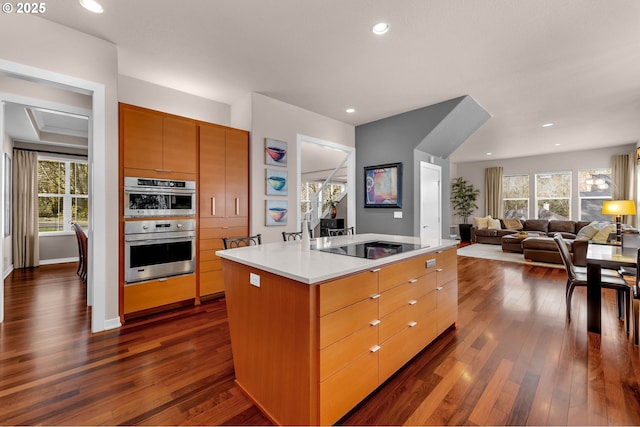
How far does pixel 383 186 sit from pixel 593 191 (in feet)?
24.2

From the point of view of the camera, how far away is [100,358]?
223cm

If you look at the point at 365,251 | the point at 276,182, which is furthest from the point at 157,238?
the point at 365,251

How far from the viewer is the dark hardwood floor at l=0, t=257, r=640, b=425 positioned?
5.28ft

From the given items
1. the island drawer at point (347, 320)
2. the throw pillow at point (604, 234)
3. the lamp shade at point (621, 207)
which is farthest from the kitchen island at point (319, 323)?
the throw pillow at point (604, 234)

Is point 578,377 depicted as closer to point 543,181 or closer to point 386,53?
point 386,53

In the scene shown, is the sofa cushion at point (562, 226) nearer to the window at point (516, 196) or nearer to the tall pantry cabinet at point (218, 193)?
the window at point (516, 196)

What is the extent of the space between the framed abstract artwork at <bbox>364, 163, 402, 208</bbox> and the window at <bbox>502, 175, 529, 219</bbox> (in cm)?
692

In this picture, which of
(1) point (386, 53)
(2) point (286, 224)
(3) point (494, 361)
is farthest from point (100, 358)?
(1) point (386, 53)

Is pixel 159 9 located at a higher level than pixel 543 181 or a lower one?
higher

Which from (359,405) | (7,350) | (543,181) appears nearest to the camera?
(359,405)

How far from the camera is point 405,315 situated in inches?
79.0

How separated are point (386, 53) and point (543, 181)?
8.88 meters

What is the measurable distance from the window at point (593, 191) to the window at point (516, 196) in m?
1.35

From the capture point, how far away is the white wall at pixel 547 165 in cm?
782
